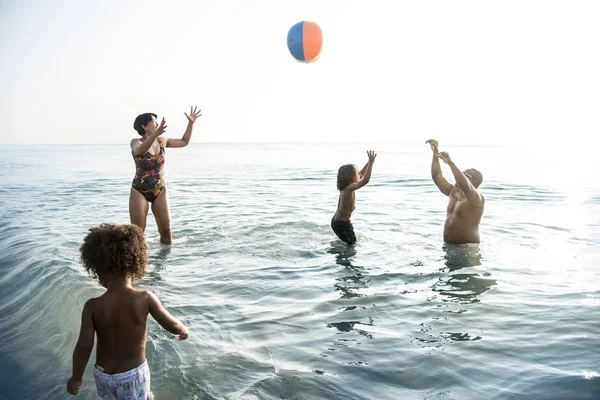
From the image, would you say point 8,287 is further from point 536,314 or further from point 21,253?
point 536,314

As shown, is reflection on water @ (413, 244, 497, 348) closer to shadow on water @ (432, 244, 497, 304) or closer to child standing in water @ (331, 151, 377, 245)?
shadow on water @ (432, 244, 497, 304)

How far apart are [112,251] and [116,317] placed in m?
0.38

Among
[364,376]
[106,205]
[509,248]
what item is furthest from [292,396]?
[106,205]

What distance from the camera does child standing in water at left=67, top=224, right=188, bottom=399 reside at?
2865 mm

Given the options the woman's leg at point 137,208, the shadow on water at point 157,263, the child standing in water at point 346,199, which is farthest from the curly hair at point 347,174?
the woman's leg at point 137,208

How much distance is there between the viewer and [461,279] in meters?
6.53

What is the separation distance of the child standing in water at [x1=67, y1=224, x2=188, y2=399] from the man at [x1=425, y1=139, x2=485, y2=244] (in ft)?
17.5

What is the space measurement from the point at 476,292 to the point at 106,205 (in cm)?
1112

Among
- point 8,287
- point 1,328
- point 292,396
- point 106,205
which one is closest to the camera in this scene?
point 292,396

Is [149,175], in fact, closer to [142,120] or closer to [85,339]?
[142,120]

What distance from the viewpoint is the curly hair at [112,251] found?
9.38 ft

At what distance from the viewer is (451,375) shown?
13.1 ft

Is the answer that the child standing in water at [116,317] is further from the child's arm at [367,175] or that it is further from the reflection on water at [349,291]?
Result: the child's arm at [367,175]

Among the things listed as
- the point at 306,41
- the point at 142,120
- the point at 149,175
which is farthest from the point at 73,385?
Result: the point at 306,41
